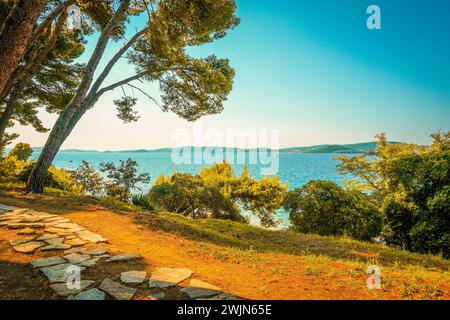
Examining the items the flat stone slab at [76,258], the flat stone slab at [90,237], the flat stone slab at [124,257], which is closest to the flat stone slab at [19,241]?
the flat stone slab at [90,237]

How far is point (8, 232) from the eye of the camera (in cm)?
486

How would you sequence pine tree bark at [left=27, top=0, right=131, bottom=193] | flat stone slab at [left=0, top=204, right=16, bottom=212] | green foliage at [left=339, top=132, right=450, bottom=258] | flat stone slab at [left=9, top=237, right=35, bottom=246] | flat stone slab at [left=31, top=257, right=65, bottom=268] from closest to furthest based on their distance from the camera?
1. flat stone slab at [left=31, top=257, right=65, bottom=268]
2. flat stone slab at [left=9, top=237, right=35, bottom=246]
3. flat stone slab at [left=0, top=204, right=16, bottom=212]
4. green foliage at [left=339, top=132, right=450, bottom=258]
5. pine tree bark at [left=27, top=0, right=131, bottom=193]

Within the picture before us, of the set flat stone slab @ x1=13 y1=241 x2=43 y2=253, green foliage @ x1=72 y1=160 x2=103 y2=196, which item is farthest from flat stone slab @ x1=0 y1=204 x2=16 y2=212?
green foliage @ x1=72 y1=160 x2=103 y2=196

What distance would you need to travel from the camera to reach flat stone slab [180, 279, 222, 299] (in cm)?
273

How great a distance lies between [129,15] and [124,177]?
8.66 meters

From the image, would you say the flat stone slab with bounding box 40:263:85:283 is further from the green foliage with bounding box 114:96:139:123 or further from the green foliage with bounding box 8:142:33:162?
the green foliage with bounding box 8:142:33:162

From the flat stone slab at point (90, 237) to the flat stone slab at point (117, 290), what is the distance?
6.60 ft

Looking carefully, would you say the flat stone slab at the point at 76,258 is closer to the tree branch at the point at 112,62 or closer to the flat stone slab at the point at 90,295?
the flat stone slab at the point at 90,295

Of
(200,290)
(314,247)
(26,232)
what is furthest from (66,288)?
(314,247)

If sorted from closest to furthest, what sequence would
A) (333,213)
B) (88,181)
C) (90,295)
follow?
1. (90,295)
2. (333,213)
3. (88,181)

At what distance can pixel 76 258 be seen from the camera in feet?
12.4

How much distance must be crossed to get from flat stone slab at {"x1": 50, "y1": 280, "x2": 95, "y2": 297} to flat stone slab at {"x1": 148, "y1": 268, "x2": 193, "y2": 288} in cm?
73

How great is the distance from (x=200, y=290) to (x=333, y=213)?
28.2ft

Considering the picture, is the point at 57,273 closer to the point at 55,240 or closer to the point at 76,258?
the point at 76,258
